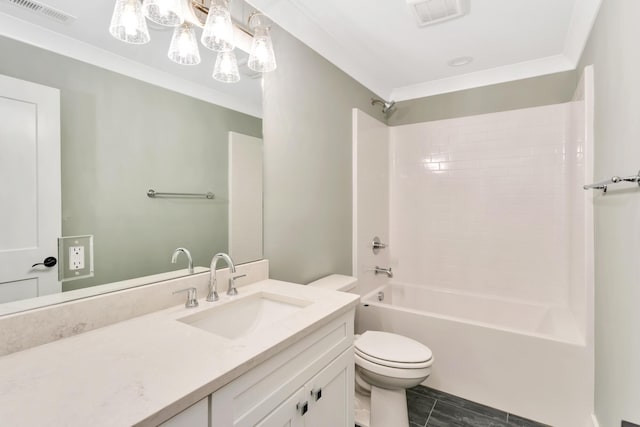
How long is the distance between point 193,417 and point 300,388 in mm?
435

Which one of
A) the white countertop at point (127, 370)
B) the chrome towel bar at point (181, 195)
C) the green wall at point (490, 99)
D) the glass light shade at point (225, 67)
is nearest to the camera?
the white countertop at point (127, 370)

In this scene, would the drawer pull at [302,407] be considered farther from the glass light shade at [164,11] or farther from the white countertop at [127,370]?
the glass light shade at [164,11]

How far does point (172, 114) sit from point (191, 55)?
0.28m

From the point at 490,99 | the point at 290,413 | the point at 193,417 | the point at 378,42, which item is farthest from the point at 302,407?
the point at 490,99

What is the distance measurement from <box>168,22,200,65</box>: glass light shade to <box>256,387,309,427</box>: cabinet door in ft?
4.52

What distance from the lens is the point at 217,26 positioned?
4.33 ft

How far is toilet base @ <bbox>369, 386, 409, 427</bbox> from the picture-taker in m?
1.68

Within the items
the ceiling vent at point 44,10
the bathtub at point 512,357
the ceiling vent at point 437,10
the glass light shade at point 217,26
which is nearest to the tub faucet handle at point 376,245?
the bathtub at point 512,357

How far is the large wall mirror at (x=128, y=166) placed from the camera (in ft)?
3.24

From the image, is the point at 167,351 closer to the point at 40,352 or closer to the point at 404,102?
the point at 40,352

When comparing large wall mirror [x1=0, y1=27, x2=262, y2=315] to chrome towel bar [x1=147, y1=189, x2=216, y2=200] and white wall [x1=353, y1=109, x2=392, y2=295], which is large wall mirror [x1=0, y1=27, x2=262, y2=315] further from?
white wall [x1=353, y1=109, x2=392, y2=295]

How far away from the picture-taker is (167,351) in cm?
86

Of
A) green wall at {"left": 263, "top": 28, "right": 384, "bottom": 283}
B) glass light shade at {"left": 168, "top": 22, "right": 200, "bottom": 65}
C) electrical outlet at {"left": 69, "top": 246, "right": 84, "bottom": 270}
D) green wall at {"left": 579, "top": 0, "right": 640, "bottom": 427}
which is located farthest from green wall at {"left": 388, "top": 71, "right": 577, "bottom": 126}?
electrical outlet at {"left": 69, "top": 246, "right": 84, "bottom": 270}

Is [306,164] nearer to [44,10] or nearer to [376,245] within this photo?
[376,245]
